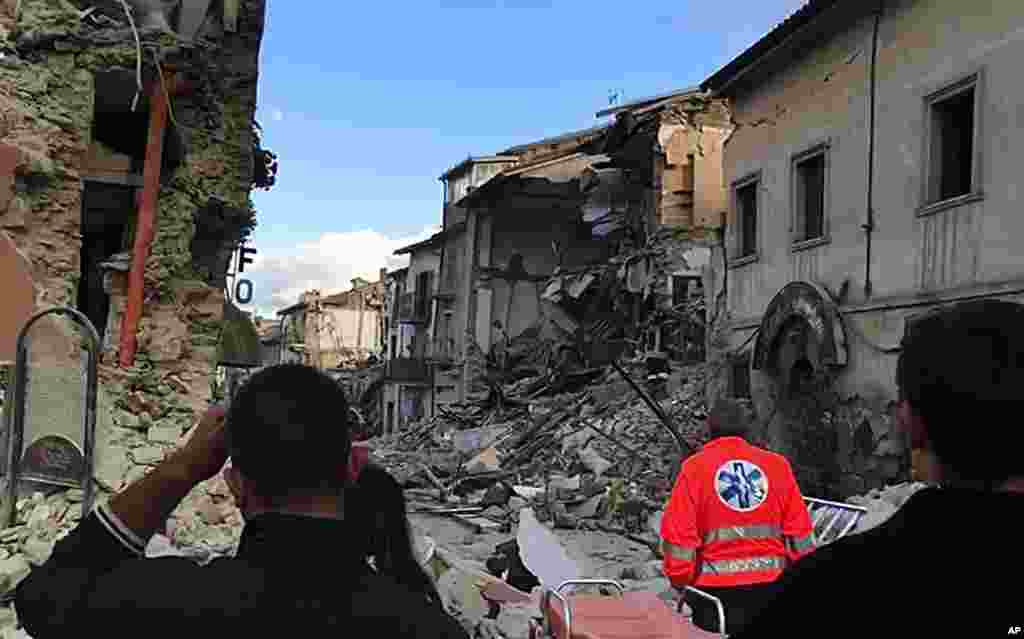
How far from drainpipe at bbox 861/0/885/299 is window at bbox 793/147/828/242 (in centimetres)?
140

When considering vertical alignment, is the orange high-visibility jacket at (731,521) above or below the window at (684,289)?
below

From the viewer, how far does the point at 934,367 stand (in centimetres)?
159

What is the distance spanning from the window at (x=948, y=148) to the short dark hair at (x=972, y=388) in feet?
37.0

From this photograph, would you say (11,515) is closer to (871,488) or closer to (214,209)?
(214,209)

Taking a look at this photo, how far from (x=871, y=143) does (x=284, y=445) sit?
1288 centimetres

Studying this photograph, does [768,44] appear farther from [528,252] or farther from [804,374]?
[528,252]

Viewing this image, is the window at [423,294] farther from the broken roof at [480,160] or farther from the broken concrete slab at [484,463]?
the broken concrete slab at [484,463]

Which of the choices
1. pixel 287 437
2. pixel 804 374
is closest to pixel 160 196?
pixel 287 437

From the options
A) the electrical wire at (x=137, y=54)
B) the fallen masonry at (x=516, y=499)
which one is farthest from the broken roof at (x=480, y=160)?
the electrical wire at (x=137, y=54)

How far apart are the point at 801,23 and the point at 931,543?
1405 centimetres

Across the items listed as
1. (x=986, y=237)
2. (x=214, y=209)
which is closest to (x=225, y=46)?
(x=214, y=209)

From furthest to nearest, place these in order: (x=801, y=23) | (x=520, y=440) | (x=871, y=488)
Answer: (x=520, y=440), (x=801, y=23), (x=871, y=488)

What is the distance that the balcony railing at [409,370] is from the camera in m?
36.9

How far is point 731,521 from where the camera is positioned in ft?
14.3
